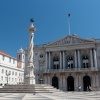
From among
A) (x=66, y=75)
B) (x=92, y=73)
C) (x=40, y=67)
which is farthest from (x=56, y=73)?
(x=92, y=73)

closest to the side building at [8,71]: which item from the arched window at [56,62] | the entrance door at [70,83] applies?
the arched window at [56,62]

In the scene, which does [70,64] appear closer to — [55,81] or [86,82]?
[55,81]

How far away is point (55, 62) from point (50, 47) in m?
4.61

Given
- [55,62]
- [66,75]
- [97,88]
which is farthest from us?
[55,62]

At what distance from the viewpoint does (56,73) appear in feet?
153

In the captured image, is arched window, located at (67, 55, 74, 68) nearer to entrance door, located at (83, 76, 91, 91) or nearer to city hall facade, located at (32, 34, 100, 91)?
city hall facade, located at (32, 34, 100, 91)

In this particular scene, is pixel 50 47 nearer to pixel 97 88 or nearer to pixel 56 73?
pixel 56 73

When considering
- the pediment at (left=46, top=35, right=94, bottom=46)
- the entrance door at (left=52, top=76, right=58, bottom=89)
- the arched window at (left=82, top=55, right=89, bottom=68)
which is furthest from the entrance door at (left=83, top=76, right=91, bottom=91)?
the pediment at (left=46, top=35, right=94, bottom=46)

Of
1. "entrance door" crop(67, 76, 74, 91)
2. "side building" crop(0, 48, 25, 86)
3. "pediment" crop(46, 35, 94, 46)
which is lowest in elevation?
"entrance door" crop(67, 76, 74, 91)

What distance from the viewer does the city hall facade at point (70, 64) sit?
44250 mm

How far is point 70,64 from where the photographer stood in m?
47.1

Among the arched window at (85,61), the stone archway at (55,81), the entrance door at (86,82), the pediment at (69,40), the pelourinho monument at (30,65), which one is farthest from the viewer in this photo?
the stone archway at (55,81)

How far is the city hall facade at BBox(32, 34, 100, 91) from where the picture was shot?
44.2 meters

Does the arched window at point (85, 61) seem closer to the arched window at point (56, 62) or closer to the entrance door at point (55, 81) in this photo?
the arched window at point (56, 62)
